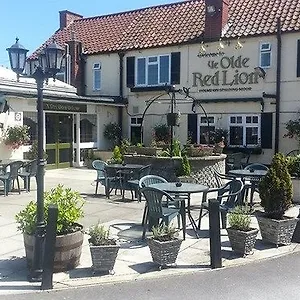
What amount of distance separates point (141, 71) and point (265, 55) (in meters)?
5.93

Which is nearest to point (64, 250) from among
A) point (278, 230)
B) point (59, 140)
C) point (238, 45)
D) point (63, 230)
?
point (63, 230)

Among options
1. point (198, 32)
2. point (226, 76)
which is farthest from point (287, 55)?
point (198, 32)

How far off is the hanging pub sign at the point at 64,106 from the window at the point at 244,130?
6.47m

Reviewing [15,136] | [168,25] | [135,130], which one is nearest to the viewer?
[15,136]

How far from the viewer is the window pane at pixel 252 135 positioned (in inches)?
666

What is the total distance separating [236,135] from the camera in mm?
17234

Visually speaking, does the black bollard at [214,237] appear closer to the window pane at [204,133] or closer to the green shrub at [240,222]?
the green shrub at [240,222]

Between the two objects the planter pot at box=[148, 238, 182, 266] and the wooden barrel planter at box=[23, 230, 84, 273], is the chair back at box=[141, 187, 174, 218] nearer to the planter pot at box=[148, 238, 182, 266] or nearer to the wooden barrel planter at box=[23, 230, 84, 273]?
the planter pot at box=[148, 238, 182, 266]

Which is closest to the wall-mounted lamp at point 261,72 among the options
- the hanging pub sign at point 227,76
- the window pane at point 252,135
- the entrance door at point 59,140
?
the hanging pub sign at point 227,76

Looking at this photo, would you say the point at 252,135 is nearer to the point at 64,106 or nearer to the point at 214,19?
the point at 214,19

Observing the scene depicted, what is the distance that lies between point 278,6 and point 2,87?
1188cm

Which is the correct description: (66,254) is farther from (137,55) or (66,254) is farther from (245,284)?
(137,55)

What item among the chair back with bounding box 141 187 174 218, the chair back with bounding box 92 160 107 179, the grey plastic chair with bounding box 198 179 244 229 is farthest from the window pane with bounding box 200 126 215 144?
the chair back with bounding box 141 187 174 218

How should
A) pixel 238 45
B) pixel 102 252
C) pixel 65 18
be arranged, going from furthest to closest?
pixel 65 18
pixel 238 45
pixel 102 252
